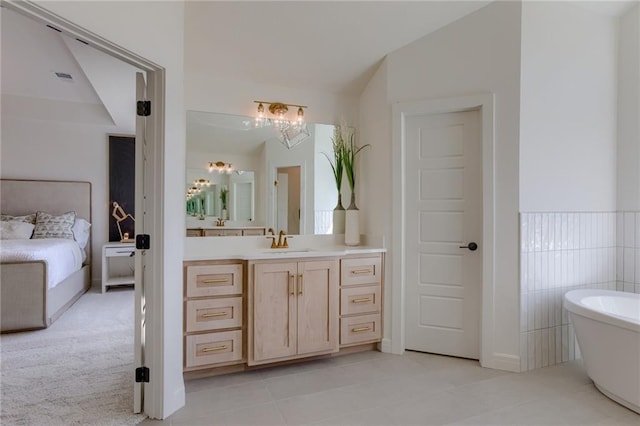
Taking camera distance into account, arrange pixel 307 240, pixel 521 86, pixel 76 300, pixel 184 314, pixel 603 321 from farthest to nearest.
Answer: pixel 76 300
pixel 307 240
pixel 521 86
pixel 184 314
pixel 603 321

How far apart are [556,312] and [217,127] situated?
3.22 m

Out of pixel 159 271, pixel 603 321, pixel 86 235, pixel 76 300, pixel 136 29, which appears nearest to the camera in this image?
pixel 136 29

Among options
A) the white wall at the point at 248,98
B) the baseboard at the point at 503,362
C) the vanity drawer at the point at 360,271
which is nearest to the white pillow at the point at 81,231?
the white wall at the point at 248,98

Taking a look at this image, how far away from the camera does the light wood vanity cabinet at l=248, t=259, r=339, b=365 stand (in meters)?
2.59

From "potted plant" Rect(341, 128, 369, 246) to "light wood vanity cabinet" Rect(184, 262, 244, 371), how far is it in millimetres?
1144

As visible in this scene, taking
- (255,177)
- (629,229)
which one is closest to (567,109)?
(629,229)

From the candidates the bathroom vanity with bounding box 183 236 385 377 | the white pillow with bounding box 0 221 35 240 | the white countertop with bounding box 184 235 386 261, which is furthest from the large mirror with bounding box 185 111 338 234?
the white pillow with bounding box 0 221 35 240

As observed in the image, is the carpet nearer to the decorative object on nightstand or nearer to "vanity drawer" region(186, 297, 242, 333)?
"vanity drawer" region(186, 297, 242, 333)

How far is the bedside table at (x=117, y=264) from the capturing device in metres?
4.95

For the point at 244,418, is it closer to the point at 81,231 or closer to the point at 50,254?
the point at 50,254

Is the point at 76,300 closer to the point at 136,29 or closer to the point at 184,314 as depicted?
the point at 184,314

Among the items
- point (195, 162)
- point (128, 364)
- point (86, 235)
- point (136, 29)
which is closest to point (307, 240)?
point (195, 162)

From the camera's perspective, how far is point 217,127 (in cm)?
305

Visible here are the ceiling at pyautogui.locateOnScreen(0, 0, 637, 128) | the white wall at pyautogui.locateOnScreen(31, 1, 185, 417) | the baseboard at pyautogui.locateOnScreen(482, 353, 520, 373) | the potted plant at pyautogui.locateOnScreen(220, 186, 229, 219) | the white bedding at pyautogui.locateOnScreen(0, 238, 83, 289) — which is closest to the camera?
the white wall at pyautogui.locateOnScreen(31, 1, 185, 417)
